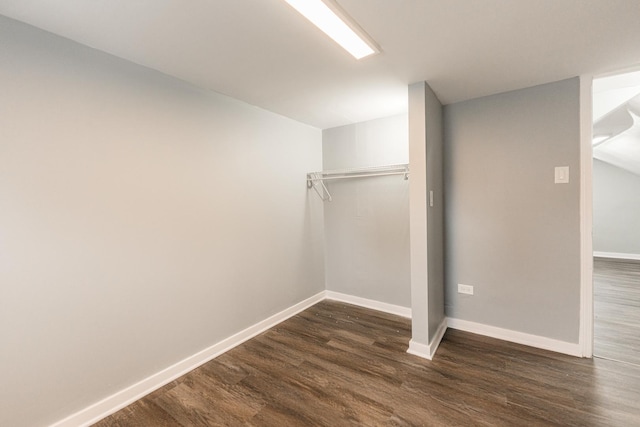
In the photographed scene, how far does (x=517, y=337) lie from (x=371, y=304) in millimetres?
1449

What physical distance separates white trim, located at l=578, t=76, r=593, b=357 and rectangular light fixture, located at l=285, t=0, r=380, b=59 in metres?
1.79

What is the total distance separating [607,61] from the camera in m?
1.85

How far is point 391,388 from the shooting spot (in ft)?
5.96

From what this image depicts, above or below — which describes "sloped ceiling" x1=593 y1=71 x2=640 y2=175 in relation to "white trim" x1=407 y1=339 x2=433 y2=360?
above

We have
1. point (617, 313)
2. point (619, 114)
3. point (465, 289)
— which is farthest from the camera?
point (619, 114)

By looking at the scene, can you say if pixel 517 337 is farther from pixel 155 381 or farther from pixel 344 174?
pixel 155 381

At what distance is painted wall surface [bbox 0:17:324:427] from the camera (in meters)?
1.38

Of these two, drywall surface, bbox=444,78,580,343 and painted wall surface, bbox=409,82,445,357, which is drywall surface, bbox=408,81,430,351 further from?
drywall surface, bbox=444,78,580,343

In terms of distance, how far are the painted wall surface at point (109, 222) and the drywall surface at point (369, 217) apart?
117cm

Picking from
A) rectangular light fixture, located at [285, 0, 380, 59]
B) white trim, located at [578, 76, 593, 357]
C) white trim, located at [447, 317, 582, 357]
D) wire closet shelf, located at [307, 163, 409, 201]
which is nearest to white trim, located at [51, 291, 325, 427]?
wire closet shelf, located at [307, 163, 409, 201]

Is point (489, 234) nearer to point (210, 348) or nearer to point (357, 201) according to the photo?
point (357, 201)

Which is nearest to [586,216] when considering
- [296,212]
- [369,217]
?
[369,217]

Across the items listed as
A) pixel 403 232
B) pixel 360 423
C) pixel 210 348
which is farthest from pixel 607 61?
pixel 210 348

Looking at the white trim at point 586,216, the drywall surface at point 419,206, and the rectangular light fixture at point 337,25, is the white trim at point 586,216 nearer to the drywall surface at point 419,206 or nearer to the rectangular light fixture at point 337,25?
the drywall surface at point 419,206
